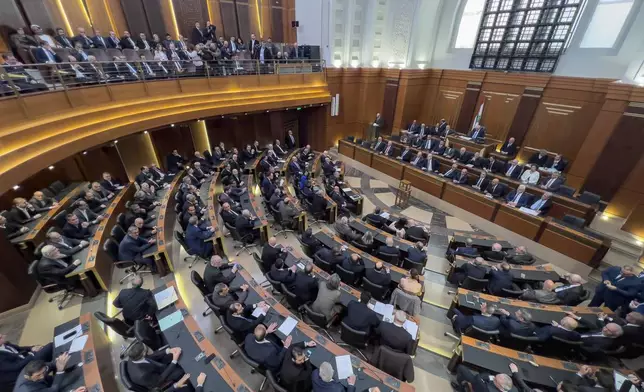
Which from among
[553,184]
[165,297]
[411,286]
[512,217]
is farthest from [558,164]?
[165,297]

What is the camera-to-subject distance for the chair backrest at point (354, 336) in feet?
12.2

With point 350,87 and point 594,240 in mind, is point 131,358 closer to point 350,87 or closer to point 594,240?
point 594,240

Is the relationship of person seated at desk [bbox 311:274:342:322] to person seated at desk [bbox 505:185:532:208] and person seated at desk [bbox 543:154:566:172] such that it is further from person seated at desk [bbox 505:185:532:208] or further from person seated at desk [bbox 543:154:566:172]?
person seated at desk [bbox 543:154:566:172]

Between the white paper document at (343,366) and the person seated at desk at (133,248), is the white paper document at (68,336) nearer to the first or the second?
the person seated at desk at (133,248)

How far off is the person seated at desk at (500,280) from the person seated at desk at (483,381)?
2072mm

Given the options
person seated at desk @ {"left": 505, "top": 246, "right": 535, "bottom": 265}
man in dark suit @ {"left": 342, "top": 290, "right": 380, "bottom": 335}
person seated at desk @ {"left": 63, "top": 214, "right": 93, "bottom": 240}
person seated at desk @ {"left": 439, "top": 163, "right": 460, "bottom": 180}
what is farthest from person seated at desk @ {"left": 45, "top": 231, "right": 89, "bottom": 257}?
person seated at desk @ {"left": 439, "top": 163, "right": 460, "bottom": 180}

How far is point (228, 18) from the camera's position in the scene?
12086 millimetres

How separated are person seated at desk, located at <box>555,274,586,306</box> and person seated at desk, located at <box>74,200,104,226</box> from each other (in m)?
9.59

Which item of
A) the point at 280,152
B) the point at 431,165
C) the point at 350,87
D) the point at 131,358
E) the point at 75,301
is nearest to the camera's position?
the point at 131,358

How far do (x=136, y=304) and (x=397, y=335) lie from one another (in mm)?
3854

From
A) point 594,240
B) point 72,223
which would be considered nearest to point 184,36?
point 72,223

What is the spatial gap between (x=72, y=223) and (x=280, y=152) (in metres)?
7.59

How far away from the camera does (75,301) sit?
Result: 4.85 metres

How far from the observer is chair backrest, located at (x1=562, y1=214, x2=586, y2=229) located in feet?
20.9
